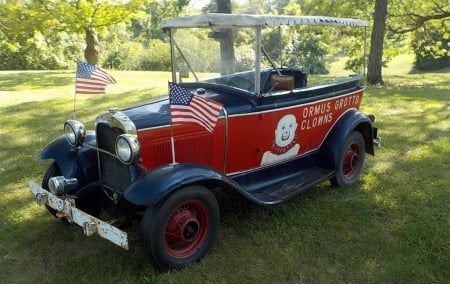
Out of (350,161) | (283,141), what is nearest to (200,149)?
(283,141)

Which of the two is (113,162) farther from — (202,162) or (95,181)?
(202,162)

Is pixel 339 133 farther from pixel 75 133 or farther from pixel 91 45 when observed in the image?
pixel 91 45

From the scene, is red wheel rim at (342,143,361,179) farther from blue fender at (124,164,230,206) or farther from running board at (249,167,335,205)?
blue fender at (124,164,230,206)

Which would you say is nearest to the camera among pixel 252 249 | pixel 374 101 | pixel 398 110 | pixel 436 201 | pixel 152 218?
pixel 152 218

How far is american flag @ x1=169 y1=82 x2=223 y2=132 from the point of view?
309 centimetres

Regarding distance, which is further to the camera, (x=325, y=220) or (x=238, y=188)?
(x=325, y=220)

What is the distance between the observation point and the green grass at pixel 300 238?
3.27 m

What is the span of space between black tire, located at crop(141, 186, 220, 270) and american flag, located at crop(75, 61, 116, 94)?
4.58ft

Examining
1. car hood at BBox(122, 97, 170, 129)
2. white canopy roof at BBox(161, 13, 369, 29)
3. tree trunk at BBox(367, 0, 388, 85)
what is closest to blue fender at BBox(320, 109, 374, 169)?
white canopy roof at BBox(161, 13, 369, 29)

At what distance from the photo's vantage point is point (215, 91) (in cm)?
408

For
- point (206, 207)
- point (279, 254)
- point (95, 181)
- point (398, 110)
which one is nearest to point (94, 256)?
point (95, 181)

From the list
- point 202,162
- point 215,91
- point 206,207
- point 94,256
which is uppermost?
point 215,91

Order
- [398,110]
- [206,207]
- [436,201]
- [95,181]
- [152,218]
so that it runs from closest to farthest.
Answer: [152,218], [206,207], [95,181], [436,201], [398,110]

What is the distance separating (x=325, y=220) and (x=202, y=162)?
4.59 ft
